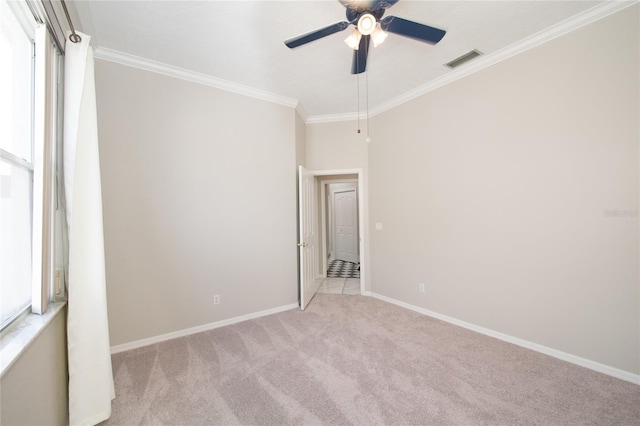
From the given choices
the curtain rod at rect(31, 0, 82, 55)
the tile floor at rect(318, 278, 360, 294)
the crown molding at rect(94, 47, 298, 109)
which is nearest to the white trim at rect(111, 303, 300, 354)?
the tile floor at rect(318, 278, 360, 294)

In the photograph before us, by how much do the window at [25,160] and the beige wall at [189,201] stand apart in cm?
104

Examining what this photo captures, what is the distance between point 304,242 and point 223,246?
41.7 inches

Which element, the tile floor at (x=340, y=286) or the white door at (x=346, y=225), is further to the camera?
the white door at (x=346, y=225)

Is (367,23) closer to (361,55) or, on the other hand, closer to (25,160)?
(361,55)

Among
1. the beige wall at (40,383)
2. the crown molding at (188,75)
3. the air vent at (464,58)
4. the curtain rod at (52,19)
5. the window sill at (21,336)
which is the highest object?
the air vent at (464,58)

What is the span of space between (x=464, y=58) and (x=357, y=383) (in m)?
3.20

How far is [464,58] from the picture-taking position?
2.51m

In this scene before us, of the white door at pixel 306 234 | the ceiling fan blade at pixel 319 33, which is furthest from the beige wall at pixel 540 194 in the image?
the ceiling fan blade at pixel 319 33

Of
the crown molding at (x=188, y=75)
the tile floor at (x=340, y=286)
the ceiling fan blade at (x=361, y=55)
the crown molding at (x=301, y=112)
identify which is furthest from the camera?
the tile floor at (x=340, y=286)

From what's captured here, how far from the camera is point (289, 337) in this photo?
2.56 meters

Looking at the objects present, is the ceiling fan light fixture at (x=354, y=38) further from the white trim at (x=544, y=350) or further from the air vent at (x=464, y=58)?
the white trim at (x=544, y=350)

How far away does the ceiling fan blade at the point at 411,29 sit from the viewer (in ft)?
5.24

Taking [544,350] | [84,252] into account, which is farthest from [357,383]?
[84,252]

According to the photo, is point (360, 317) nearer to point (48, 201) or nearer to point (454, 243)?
point (454, 243)
